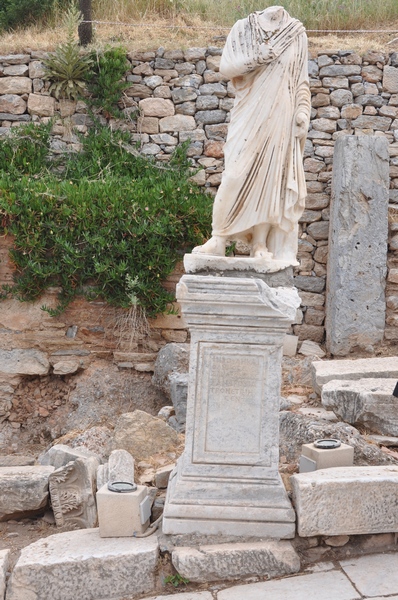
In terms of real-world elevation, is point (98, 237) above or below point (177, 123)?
below

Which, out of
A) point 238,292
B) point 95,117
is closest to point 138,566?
point 238,292

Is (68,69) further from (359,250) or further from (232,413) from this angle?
(232,413)

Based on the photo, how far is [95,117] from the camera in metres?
9.00

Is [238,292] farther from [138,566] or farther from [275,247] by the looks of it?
[138,566]

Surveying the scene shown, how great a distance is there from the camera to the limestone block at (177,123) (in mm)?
8867

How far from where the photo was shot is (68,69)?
29.0 feet

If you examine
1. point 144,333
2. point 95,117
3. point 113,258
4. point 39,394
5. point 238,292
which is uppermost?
point 95,117

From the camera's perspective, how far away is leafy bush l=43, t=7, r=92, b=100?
8828 millimetres

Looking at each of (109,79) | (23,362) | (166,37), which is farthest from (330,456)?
(166,37)

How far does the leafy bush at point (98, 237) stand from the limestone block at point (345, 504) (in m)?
4.08

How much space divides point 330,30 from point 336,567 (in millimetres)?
8087

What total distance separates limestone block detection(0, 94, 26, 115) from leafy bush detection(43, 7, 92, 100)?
1.45ft

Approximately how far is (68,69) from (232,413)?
649cm

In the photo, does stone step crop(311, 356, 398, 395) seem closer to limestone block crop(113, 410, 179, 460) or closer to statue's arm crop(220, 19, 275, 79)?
limestone block crop(113, 410, 179, 460)
